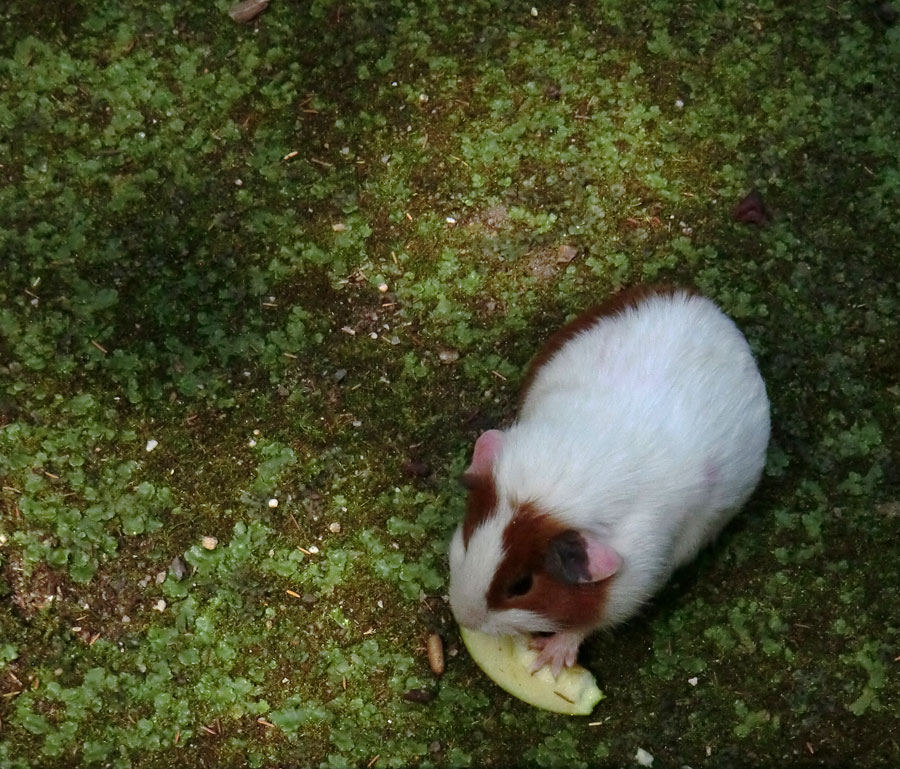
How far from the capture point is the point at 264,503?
3.65 meters

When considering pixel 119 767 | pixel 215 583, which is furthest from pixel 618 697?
pixel 119 767

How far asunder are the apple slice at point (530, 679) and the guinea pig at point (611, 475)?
5 cm

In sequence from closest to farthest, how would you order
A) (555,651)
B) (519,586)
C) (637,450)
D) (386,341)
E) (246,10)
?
(519,586)
(637,450)
(555,651)
(386,341)
(246,10)

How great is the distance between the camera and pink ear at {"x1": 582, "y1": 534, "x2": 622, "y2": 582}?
2.74 meters

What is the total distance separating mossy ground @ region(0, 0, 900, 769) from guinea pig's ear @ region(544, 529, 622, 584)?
0.89 metres

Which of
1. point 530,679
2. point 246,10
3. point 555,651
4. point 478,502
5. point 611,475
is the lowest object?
point 530,679

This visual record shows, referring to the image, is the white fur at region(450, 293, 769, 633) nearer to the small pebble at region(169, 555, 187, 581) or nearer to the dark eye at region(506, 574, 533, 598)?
the dark eye at region(506, 574, 533, 598)

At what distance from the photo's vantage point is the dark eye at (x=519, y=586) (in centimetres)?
284

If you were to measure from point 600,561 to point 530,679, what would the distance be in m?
0.85

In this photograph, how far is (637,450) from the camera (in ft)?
9.75

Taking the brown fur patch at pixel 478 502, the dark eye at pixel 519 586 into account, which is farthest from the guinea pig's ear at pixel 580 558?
the brown fur patch at pixel 478 502

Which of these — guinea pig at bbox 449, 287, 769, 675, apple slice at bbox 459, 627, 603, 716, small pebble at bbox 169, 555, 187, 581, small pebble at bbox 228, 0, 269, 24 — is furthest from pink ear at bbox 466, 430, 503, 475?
small pebble at bbox 228, 0, 269, 24

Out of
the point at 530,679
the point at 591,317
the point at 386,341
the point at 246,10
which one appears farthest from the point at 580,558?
the point at 246,10

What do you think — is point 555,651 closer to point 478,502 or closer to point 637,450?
point 478,502
